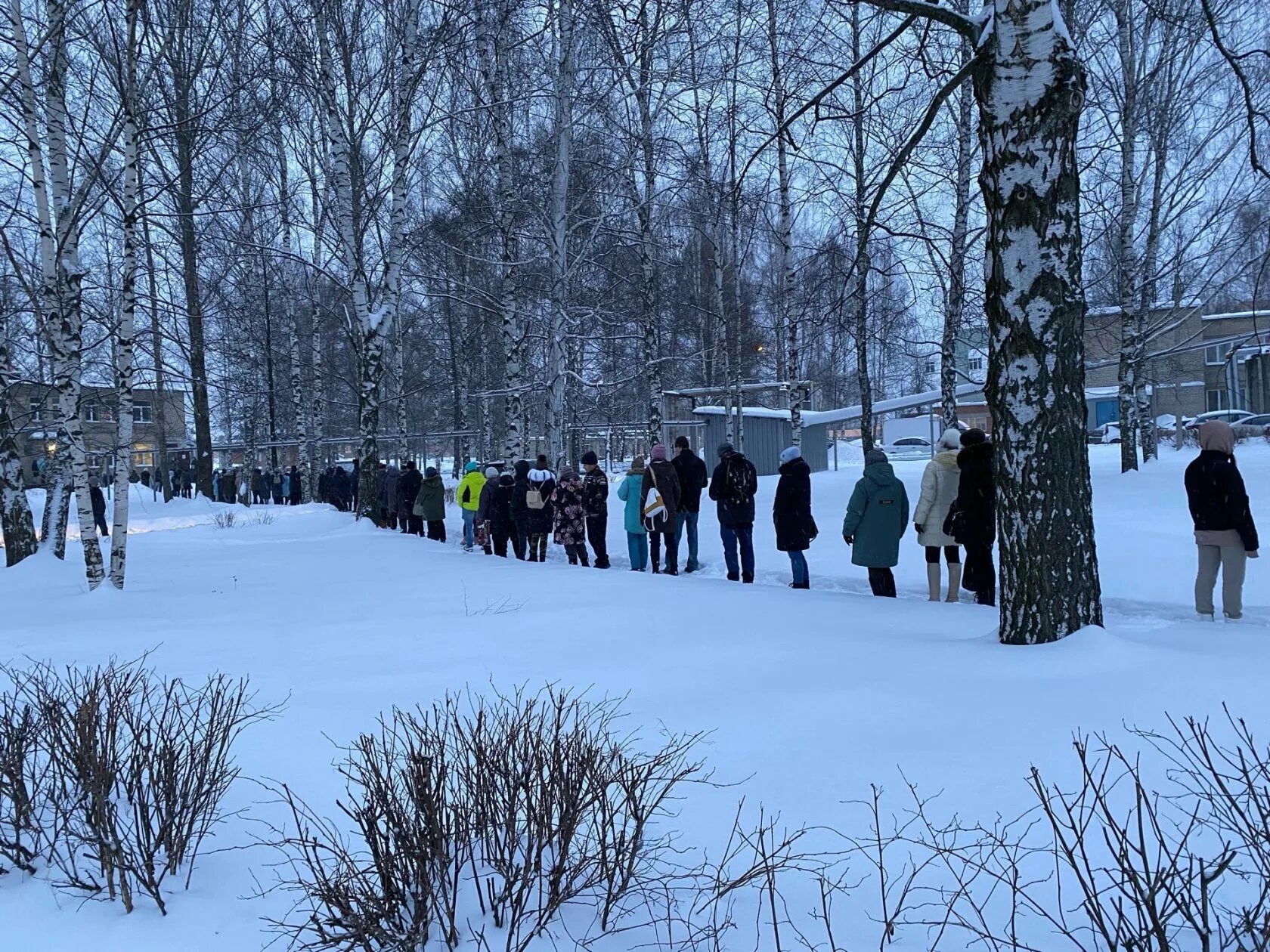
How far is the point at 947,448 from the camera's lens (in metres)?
8.31

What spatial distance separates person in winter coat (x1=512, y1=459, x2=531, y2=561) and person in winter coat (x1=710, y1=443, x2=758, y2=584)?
3.31 m

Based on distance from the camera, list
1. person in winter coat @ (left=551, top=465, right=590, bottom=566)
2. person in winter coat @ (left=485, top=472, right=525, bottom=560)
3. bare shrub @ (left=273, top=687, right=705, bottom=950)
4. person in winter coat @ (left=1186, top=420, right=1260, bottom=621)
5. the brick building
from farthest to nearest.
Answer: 1. person in winter coat @ (left=485, top=472, right=525, bottom=560)
2. person in winter coat @ (left=551, top=465, right=590, bottom=566)
3. the brick building
4. person in winter coat @ (left=1186, top=420, right=1260, bottom=621)
5. bare shrub @ (left=273, top=687, right=705, bottom=950)

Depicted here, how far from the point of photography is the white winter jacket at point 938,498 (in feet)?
26.6

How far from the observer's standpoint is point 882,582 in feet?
27.5

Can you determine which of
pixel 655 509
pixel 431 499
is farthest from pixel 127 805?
pixel 431 499

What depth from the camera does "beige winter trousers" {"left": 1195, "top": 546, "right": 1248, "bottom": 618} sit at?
678cm

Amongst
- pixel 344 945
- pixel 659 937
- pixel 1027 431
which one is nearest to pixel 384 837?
pixel 344 945

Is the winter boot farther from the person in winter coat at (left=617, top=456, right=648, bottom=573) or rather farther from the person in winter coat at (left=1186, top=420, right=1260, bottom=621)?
the person in winter coat at (left=617, top=456, right=648, bottom=573)

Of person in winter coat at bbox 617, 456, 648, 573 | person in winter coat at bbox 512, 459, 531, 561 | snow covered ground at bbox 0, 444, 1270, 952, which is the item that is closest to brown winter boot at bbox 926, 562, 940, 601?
snow covered ground at bbox 0, 444, 1270, 952

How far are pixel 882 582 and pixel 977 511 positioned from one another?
124 cm

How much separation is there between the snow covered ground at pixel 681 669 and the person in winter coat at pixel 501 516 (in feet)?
11.3

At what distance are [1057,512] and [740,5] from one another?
5993mm

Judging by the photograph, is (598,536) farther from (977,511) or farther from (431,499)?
(977,511)

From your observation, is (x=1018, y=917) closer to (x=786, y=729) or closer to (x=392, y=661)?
(x=786, y=729)
